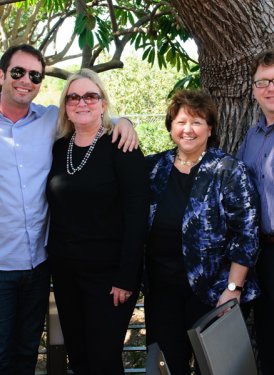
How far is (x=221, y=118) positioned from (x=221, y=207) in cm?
100

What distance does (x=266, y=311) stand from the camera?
2602 mm

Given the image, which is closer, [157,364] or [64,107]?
[157,364]

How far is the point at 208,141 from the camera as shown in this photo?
2633 millimetres

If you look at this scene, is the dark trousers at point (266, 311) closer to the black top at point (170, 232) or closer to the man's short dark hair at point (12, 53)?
the black top at point (170, 232)

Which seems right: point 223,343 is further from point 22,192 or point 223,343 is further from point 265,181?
point 22,192

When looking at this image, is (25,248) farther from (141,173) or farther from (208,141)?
(208,141)

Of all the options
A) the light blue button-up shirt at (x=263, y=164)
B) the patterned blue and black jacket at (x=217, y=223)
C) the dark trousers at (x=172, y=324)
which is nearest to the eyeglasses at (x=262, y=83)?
the light blue button-up shirt at (x=263, y=164)

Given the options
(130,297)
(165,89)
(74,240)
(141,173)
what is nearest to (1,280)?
(74,240)

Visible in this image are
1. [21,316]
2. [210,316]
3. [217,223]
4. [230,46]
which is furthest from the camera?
[230,46]

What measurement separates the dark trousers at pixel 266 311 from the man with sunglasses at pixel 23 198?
805 millimetres

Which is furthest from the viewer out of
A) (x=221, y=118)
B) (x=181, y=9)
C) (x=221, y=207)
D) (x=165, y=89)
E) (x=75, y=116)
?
(x=165, y=89)

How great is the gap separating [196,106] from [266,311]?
1017 mm

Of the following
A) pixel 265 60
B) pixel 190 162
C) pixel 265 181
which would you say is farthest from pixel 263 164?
pixel 265 60

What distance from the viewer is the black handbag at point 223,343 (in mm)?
1602
